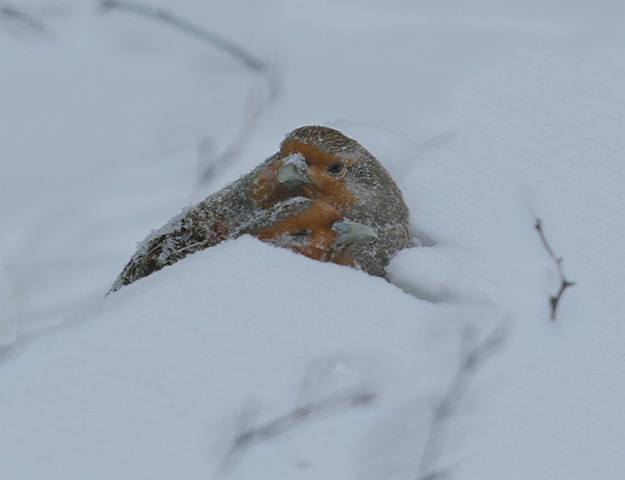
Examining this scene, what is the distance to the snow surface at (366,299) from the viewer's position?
2254 millimetres

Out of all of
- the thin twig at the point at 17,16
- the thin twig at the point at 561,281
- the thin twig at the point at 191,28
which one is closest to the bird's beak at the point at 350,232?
the thin twig at the point at 561,281

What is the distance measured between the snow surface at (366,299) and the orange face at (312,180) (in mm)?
192

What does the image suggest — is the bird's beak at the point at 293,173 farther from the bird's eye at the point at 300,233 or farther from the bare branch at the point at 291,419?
the bare branch at the point at 291,419

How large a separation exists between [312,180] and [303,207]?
0.20 m

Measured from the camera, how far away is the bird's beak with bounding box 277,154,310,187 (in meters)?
3.50

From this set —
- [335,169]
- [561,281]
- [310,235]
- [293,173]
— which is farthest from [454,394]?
[335,169]

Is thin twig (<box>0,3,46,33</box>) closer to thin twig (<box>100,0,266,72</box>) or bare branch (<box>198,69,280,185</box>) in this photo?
thin twig (<box>100,0,266,72</box>)

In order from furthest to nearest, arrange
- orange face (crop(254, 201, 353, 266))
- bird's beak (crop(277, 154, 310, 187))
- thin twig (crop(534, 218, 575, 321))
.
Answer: bird's beak (crop(277, 154, 310, 187)) < orange face (crop(254, 201, 353, 266)) < thin twig (crop(534, 218, 575, 321))

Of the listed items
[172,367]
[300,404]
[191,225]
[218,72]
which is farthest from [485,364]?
[218,72]

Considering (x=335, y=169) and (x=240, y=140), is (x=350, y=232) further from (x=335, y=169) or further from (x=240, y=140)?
(x=240, y=140)

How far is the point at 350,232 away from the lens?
3357 mm

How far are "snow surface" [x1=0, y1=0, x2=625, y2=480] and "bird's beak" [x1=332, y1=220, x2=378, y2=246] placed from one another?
0.14 meters

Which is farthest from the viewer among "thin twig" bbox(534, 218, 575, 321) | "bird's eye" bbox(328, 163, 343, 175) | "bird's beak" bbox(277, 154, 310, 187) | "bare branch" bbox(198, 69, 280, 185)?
"bare branch" bbox(198, 69, 280, 185)

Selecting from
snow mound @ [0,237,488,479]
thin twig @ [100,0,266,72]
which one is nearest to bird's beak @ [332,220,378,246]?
snow mound @ [0,237,488,479]
